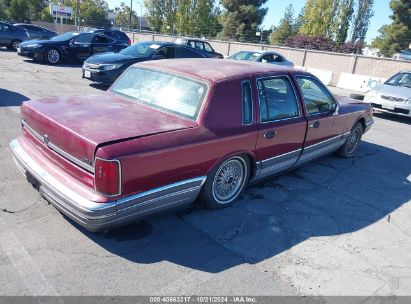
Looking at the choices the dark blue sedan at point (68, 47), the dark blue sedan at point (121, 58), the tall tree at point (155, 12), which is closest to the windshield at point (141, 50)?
the dark blue sedan at point (121, 58)

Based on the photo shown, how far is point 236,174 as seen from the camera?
4.17 metres

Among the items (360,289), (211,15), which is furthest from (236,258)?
(211,15)

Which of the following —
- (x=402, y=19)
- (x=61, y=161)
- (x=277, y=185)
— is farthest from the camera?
(x=402, y=19)

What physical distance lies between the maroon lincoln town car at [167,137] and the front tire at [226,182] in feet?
0.04

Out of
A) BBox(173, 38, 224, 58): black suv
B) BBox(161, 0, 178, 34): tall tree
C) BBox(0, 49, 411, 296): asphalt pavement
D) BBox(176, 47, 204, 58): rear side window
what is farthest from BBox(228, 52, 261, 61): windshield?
BBox(161, 0, 178, 34): tall tree

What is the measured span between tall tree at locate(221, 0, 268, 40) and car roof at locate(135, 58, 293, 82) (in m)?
43.8

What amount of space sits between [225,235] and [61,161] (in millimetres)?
1687

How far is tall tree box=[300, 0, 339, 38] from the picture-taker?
42.4 metres

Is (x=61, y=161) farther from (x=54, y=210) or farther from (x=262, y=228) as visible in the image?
(x=262, y=228)

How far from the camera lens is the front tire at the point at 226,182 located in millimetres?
3809

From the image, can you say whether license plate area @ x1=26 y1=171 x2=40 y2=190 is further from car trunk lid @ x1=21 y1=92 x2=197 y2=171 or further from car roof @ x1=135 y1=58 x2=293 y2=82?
car roof @ x1=135 y1=58 x2=293 y2=82

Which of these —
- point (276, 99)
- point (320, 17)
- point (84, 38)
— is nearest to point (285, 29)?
point (320, 17)

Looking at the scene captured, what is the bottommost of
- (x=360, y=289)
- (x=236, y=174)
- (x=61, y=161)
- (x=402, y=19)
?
(x=360, y=289)

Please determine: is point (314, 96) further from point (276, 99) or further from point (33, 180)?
point (33, 180)
